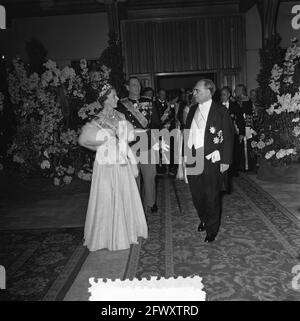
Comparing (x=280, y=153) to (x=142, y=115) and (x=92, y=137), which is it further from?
(x=92, y=137)

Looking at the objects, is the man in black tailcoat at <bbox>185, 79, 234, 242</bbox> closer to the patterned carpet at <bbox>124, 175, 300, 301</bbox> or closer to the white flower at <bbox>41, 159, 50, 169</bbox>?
the patterned carpet at <bbox>124, 175, 300, 301</bbox>

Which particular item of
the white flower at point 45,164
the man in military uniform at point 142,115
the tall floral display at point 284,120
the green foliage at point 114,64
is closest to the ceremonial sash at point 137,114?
the man in military uniform at point 142,115

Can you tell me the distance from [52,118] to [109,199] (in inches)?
130

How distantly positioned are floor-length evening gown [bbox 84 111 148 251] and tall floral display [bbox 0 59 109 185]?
287cm

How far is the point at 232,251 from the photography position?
12.4ft

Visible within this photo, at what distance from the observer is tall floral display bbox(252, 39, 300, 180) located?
6391 mm

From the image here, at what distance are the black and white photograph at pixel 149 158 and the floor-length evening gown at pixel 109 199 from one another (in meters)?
0.01

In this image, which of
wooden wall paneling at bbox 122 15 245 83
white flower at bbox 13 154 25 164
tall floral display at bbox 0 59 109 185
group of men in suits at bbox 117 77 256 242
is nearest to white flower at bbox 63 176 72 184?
tall floral display at bbox 0 59 109 185

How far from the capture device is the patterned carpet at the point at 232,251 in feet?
9.97

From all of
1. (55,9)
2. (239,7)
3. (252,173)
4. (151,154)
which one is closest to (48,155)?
(151,154)

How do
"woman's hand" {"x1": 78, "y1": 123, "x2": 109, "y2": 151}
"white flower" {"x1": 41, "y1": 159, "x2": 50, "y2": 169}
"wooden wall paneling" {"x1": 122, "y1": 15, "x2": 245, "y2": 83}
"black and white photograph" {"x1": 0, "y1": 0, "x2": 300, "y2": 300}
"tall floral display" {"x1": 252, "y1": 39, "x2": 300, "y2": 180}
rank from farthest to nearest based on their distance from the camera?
"wooden wall paneling" {"x1": 122, "y1": 15, "x2": 245, "y2": 83} < "white flower" {"x1": 41, "y1": 159, "x2": 50, "y2": 169} < "tall floral display" {"x1": 252, "y1": 39, "x2": 300, "y2": 180} < "woman's hand" {"x1": 78, "y1": 123, "x2": 109, "y2": 151} < "black and white photograph" {"x1": 0, "y1": 0, "x2": 300, "y2": 300}

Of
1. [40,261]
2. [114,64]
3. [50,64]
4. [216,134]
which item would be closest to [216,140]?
[216,134]

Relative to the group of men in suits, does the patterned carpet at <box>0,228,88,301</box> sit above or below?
below

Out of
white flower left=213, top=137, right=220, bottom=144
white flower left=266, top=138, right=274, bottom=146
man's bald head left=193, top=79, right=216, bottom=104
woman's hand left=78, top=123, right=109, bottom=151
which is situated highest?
man's bald head left=193, top=79, right=216, bottom=104
